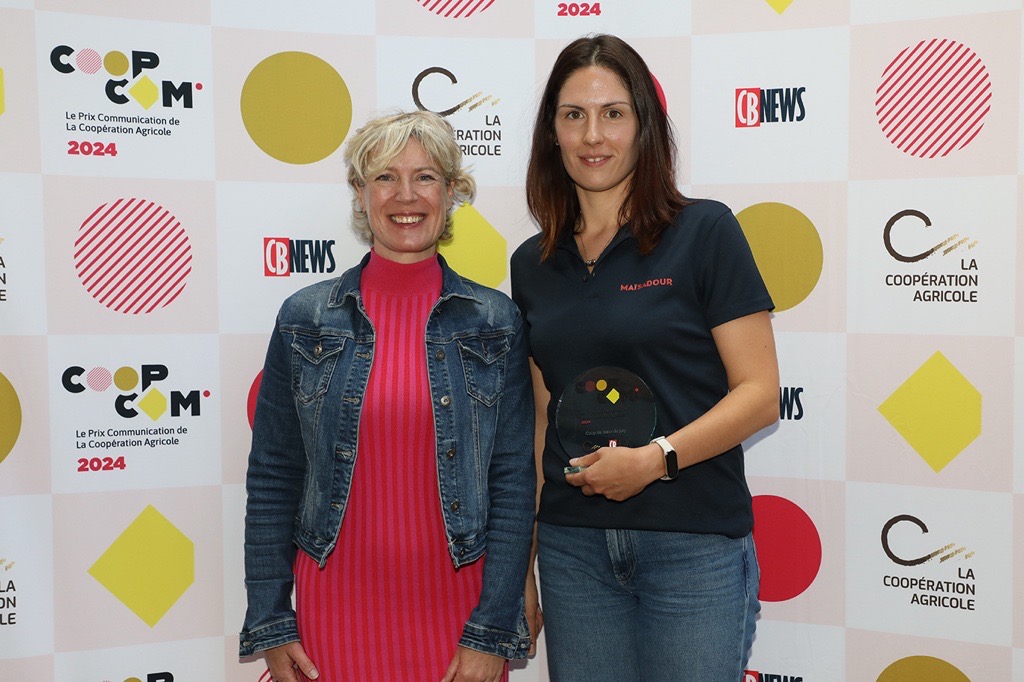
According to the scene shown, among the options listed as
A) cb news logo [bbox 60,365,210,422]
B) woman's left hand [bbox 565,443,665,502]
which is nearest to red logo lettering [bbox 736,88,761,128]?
woman's left hand [bbox 565,443,665,502]

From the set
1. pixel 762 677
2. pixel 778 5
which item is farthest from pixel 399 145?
pixel 762 677

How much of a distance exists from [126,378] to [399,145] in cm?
105

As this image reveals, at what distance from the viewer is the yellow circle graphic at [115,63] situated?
2266 millimetres

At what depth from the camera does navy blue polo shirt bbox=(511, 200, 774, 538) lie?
173cm

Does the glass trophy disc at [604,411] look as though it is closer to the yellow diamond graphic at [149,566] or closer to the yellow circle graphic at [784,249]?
the yellow circle graphic at [784,249]

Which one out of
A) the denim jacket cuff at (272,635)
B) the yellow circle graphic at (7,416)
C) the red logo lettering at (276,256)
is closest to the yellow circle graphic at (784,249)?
the red logo lettering at (276,256)

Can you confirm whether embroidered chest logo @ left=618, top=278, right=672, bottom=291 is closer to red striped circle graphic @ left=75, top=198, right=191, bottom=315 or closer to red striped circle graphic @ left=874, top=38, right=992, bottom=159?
red striped circle graphic @ left=874, top=38, right=992, bottom=159

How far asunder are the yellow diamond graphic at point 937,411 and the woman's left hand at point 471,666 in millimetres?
1256

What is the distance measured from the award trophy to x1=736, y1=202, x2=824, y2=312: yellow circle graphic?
0.85 meters

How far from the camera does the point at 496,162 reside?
2.47 m

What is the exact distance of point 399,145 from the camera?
1833mm

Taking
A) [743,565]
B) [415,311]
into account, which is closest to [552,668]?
[743,565]

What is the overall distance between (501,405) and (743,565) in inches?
23.7

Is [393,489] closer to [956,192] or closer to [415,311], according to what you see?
[415,311]
